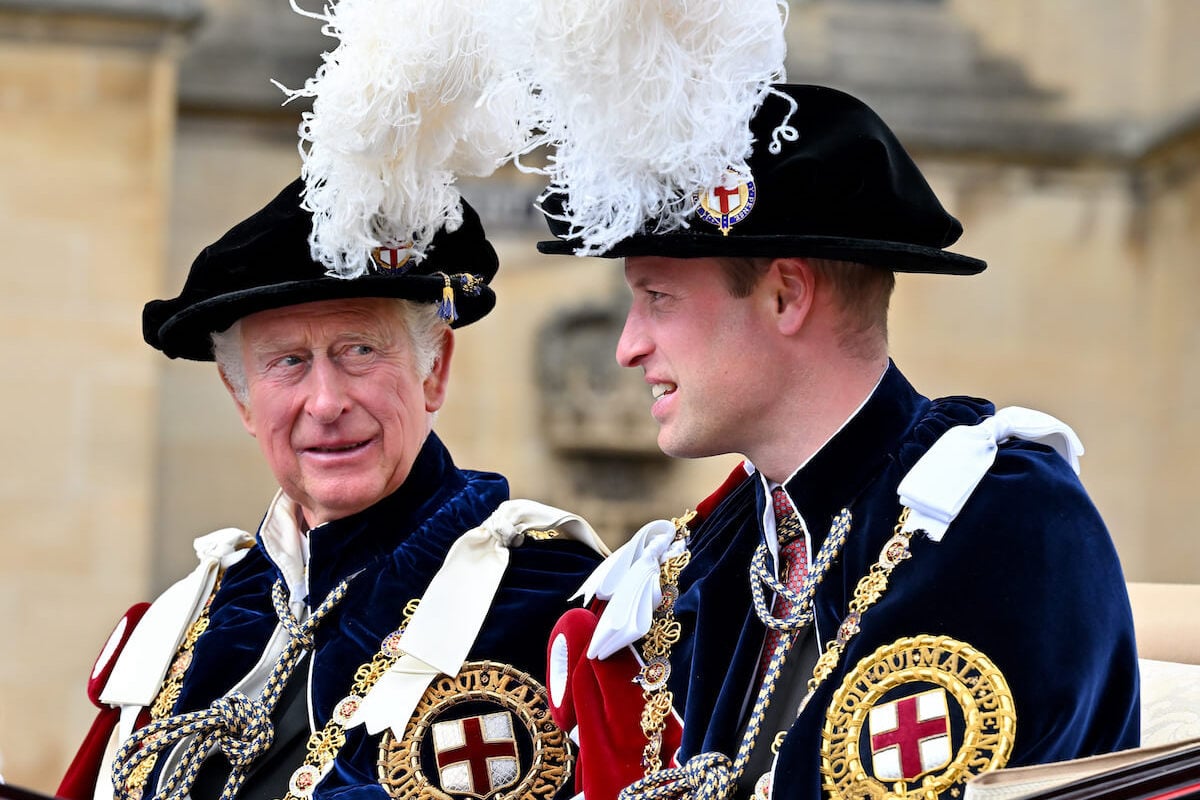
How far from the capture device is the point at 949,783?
2.47 meters

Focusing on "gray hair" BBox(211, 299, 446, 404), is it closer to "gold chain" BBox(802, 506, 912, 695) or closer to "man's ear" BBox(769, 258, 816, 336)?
"man's ear" BBox(769, 258, 816, 336)

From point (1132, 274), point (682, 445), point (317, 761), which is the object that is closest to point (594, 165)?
point (682, 445)

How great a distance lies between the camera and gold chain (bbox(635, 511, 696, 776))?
2.96 metres

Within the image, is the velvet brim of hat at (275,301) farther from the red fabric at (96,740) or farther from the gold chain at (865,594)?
the gold chain at (865,594)

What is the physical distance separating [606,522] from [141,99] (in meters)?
2.78

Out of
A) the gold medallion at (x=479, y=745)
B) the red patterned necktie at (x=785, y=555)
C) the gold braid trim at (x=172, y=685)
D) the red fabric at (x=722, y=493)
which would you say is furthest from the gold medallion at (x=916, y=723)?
the gold braid trim at (x=172, y=685)

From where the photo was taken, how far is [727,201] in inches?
109

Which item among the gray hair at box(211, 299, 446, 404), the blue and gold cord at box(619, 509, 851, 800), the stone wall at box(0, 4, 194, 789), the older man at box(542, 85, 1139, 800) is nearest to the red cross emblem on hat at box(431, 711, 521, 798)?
the older man at box(542, 85, 1139, 800)

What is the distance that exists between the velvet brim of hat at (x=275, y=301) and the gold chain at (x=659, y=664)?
73cm

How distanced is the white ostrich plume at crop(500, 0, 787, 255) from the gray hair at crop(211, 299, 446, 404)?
0.83 metres

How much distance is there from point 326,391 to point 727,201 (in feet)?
3.30

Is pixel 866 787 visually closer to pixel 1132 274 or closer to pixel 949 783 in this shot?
pixel 949 783

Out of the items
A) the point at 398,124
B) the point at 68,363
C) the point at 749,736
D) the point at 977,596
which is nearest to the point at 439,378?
the point at 398,124

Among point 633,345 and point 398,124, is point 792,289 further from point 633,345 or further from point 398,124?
point 398,124
